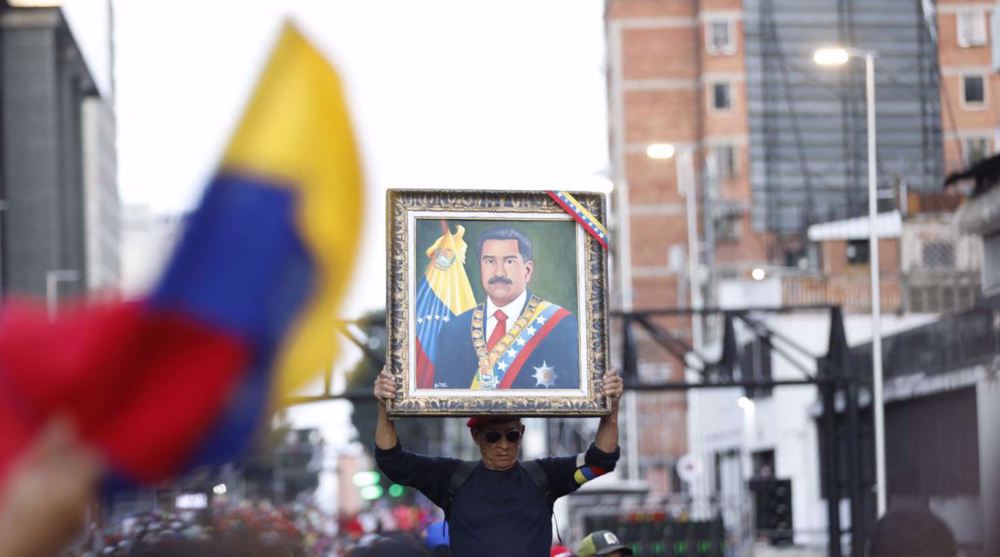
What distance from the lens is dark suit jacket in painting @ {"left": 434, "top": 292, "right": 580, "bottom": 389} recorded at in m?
5.76

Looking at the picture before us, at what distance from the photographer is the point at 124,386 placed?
70.5 inches

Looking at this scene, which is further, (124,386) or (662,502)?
(662,502)

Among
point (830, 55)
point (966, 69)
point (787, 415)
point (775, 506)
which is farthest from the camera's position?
point (966, 69)

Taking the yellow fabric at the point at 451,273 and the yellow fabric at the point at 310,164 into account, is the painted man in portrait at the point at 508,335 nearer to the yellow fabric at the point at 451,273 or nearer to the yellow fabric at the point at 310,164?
the yellow fabric at the point at 451,273

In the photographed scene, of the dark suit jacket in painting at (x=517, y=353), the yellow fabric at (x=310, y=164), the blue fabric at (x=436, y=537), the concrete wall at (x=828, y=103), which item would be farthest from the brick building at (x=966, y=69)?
the yellow fabric at (x=310, y=164)

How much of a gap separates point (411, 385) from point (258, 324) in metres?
3.90

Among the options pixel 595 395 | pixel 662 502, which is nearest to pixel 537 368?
pixel 595 395

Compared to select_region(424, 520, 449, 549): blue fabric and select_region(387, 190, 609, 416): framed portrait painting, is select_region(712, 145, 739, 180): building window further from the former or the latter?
select_region(387, 190, 609, 416): framed portrait painting

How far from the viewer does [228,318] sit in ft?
5.98

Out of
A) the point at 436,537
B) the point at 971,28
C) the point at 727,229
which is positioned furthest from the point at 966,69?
the point at 436,537

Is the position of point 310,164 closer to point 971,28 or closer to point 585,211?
point 585,211

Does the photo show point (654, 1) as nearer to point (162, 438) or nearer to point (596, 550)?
point (596, 550)

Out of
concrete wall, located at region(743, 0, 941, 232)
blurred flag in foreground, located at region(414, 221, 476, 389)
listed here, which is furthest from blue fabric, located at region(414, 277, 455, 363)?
concrete wall, located at region(743, 0, 941, 232)

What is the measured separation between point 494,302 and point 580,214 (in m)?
0.33
